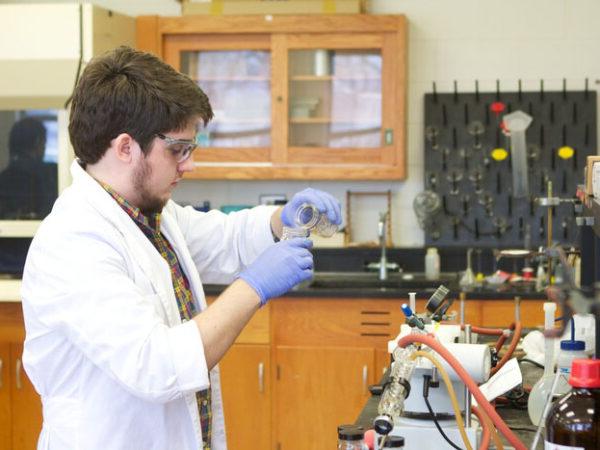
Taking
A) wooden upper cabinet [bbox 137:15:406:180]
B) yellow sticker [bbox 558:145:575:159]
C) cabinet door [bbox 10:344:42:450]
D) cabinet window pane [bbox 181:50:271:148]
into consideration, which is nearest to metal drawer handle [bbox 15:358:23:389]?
cabinet door [bbox 10:344:42:450]

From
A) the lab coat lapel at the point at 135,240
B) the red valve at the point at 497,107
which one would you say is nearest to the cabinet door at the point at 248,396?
the red valve at the point at 497,107

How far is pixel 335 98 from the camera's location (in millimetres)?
4828

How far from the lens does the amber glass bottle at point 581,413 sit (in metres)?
1.33

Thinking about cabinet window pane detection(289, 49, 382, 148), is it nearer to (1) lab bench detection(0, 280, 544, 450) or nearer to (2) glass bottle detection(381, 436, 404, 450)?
(1) lab bench detection(0, 280, 544, 450)

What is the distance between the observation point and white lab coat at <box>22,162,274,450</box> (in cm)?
175

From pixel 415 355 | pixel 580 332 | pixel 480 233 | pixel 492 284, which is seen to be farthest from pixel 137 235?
pixel 480 233

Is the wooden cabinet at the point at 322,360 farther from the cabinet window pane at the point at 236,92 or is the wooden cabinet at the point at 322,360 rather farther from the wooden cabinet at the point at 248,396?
the cabinet window pane at the point at 236,92

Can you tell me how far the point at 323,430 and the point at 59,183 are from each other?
1.66 m

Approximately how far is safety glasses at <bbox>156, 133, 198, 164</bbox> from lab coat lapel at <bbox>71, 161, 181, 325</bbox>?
16 centimetres

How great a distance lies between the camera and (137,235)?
78.7 inches

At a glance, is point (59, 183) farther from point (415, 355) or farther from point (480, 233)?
point (415, 355)

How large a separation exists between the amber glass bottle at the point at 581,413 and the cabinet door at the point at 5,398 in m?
3.39

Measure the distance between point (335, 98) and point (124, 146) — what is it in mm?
2979

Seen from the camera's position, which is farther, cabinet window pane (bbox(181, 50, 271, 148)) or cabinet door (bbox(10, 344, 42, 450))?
cabinet window pane (bbox(181, 50, 271, 148))
